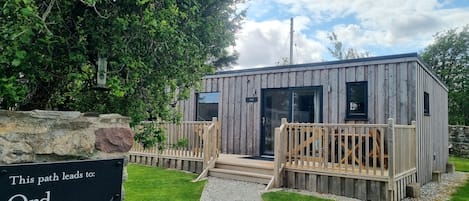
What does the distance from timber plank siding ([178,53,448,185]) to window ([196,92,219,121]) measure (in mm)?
162

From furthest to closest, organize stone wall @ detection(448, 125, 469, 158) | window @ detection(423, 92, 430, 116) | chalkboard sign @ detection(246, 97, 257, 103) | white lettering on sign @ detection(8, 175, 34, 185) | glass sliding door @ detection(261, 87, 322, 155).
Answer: stone wall @ detection(448, 125, 469, 158), chalkboard sign @ detection(246, 97, 257, 103), glass sliding door @ detection(261, 87, 322, 155), window @ detection(423, 92, 430, 116), white lettering on sign @ detection(8, 175, 34, 185)

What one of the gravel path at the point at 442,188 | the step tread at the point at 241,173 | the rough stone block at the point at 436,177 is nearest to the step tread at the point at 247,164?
the step tread at the point at 241,173

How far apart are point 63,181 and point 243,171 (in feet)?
17.4

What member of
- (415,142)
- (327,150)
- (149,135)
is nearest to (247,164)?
(327,150)

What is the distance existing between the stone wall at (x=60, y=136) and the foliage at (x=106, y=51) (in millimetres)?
209

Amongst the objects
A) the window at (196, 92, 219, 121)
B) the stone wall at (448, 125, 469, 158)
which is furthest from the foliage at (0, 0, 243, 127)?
the stone wall at (448, 125, 469, 158)

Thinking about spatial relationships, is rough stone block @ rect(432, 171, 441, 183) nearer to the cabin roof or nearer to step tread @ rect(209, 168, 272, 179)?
the cabin roof

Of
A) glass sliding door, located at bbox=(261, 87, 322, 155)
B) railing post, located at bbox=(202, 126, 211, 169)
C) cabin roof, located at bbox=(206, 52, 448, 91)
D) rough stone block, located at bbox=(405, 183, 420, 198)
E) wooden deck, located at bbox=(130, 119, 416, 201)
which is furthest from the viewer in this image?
glass sliding door, located at bbox=(261, 87, 322, 155)

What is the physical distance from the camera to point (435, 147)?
9.04 m

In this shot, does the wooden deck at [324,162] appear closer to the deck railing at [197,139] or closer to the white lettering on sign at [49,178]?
the deck railing at [197,139]

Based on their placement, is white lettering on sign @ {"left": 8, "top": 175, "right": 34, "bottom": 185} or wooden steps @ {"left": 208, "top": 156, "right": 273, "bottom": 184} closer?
white lettering on sign @ {"left": 8, "top": 175, "right": 34, "bottom": 185}

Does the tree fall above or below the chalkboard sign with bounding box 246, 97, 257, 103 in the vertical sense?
above

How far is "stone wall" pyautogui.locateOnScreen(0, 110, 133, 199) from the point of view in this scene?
5.93 ft

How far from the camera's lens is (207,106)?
10.4 m
